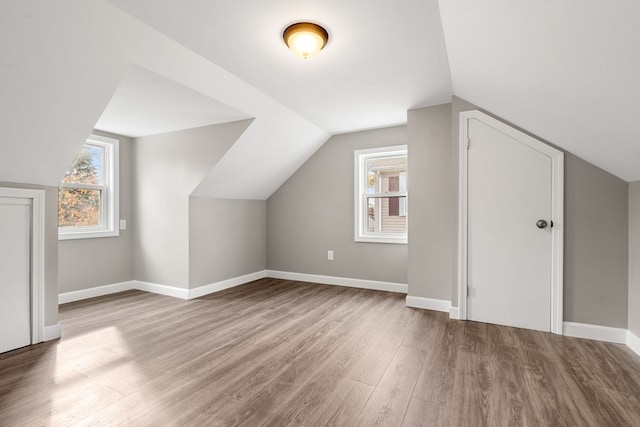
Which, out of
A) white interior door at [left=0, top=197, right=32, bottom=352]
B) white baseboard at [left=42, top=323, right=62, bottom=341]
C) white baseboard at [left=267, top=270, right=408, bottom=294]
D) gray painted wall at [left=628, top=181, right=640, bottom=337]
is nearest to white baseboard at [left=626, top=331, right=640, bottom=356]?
gray painted wall at [left=628, top=181, right=640, bottom=337]

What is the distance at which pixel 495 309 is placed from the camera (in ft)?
9.55

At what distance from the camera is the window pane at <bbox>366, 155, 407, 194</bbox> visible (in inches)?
171

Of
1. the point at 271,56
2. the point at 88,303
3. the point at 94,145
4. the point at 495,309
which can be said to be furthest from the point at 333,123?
the point at 88,303

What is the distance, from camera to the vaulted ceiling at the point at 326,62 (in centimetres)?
153

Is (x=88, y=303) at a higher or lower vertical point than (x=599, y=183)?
lower

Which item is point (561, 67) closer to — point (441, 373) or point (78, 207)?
point (441, 373)

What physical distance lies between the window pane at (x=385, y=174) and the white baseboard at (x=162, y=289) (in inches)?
110

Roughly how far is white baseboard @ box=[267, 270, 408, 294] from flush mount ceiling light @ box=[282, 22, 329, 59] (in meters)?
3.09

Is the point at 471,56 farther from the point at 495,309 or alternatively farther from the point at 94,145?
the point at 94,145

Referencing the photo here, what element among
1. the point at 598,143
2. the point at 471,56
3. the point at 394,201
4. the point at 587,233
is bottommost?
the point at 587,233

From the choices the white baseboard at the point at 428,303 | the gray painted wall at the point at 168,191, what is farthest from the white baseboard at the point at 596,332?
the gray painted wall at the point at 168,191

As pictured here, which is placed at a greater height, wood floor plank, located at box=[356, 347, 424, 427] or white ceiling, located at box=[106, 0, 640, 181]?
white ceiling, located at box=[106, 0, 640, 181]

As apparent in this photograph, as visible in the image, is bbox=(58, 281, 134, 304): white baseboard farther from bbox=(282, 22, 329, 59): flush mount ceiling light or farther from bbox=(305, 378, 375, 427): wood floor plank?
bbox=(282, 22, 329, 59): flush mount ceiling light

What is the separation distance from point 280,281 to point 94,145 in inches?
122
